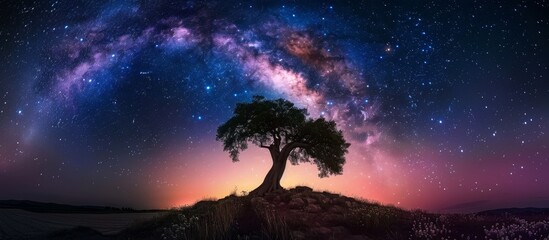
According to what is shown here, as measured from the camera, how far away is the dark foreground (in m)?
10.4

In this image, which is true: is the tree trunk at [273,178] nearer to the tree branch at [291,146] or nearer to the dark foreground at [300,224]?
the tree branch at [291,146]

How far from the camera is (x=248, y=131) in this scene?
28.0 metres

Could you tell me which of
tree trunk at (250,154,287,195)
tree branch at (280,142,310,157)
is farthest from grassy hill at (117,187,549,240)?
tree branch at (280,142,310,157)

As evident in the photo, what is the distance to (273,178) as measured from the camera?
26.7 m

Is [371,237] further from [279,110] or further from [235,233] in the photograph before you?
[279,110]

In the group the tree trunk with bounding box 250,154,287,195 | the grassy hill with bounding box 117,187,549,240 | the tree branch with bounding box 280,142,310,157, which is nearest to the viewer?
the grassy hill with bounding box 117,187,549,240

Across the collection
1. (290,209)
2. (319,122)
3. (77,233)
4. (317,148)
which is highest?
(319,122)

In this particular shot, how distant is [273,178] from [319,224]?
39.3 ft

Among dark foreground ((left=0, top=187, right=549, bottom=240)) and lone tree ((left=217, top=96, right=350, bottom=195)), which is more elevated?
lone tree ((left=217, top=96, right=350, bottom=195))

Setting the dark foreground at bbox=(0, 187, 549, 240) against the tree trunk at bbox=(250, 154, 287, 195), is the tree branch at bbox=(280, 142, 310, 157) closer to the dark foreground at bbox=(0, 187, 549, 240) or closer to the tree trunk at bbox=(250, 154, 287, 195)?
the tree trunk at bbox=(250, 154, 287, 195)

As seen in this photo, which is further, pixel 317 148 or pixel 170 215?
pixel 317 148

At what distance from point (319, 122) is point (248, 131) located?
18.3ft

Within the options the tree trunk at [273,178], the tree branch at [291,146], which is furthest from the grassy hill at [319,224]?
the tree branch at [291,146]

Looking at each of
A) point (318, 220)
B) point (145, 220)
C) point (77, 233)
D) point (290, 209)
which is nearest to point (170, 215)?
point (145, 220)
